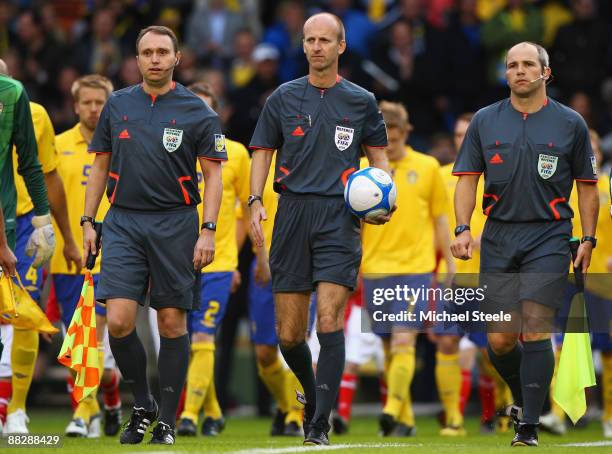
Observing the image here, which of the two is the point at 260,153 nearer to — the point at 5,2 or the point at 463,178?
the point at 463,178

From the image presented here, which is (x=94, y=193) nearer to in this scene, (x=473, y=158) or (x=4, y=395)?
(x=4, y=395)

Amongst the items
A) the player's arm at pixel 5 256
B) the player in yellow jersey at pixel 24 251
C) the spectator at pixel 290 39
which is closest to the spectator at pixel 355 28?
the spectator at pixel 290 39

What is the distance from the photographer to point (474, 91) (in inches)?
699

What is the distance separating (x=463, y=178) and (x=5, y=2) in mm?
11713

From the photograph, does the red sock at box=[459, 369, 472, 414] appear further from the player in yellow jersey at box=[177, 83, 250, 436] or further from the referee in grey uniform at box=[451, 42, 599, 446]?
the referee in grey uniform at box=[451, 42, 599, 446]

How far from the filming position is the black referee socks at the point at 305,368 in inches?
376

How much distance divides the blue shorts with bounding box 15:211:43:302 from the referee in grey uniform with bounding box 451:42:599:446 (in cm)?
330

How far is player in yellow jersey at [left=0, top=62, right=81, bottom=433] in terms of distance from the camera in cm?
1055

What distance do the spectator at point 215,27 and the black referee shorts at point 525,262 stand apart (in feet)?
33.0

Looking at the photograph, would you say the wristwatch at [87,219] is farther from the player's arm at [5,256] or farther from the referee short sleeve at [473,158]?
the referee short sleeve at [473,158]

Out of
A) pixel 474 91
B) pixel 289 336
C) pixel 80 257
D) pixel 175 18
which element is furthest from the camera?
pixel 175 18

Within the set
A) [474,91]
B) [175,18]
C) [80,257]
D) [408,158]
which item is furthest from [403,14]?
[80,257]

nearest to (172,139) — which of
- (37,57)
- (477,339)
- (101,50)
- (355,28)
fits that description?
(477,339)

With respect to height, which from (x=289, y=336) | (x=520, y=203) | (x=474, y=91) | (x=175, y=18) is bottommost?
(x=289, y=336)
